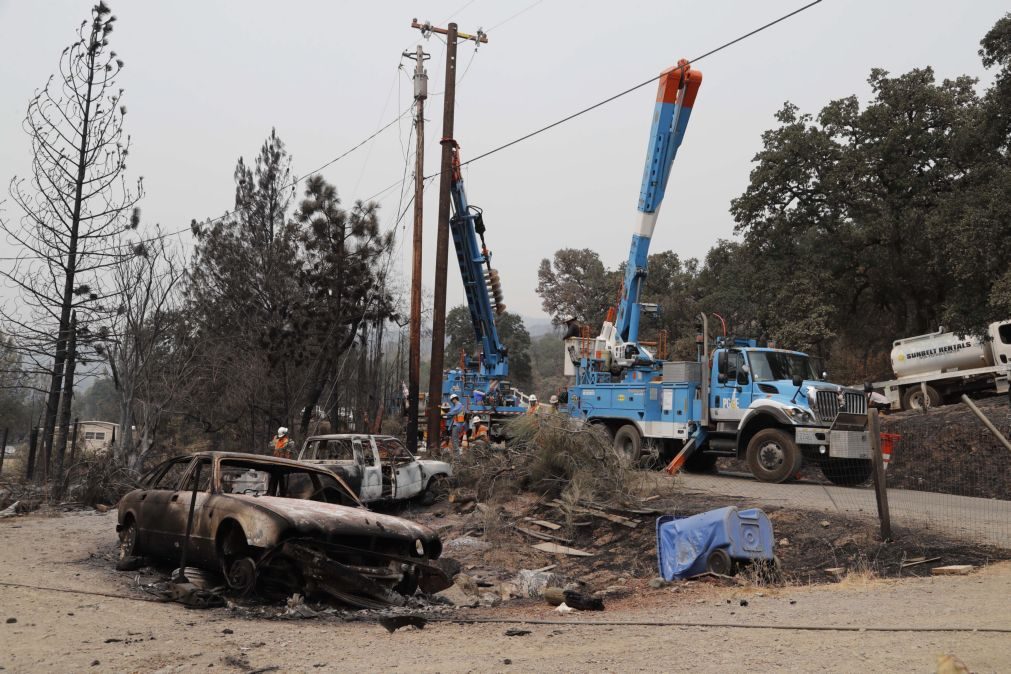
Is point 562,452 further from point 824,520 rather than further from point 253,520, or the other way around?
point 253,520

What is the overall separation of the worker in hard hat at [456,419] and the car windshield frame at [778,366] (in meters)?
7.77

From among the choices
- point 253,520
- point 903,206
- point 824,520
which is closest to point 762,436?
point 824,520

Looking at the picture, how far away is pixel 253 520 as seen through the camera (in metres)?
7.43

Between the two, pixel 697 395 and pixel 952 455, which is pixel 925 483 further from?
pixel 697 395

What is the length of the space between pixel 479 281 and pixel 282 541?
18.1 m

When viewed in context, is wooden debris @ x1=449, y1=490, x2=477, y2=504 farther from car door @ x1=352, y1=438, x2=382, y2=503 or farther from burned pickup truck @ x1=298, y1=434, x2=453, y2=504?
car door @ x1=352, y1=438, x2=382, y2=503

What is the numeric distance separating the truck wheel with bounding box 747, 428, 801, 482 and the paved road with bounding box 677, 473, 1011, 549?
0.25 metres

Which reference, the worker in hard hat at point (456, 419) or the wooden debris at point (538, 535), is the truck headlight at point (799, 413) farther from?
the worker in hard hat at point (456, 419)

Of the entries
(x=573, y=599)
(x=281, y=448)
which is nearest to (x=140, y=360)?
(x=281, y=448)

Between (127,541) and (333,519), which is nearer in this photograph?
(333,519)

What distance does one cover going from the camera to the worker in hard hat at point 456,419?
22.9m

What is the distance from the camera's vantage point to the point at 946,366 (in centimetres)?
2658

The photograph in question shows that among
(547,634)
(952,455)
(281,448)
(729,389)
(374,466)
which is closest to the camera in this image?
(547,634)

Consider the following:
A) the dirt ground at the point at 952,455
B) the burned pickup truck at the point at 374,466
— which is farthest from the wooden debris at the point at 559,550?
the dirt ground at the point at 952,455
